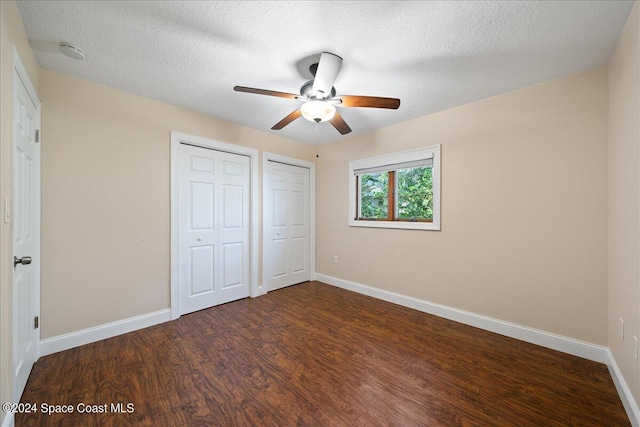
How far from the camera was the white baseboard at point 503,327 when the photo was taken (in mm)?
2018

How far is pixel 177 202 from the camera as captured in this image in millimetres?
2771

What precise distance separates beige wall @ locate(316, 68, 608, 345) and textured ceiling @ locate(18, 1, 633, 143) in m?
0.30

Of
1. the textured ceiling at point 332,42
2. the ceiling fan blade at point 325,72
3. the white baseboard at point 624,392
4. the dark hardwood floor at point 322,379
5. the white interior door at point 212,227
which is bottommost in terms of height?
the dark hardwood floor at point 322,379

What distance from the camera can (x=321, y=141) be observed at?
4.08 m

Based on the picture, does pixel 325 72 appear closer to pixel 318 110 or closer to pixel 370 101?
pixel 318 110

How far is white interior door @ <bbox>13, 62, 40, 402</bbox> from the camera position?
59.7 inches

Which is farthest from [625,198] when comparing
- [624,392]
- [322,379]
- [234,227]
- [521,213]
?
[234,227]

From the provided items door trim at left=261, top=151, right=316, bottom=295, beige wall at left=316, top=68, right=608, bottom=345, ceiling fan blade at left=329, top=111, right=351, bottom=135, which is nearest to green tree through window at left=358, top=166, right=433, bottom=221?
beige wall at left=316, top=68, right=608, bottom=345

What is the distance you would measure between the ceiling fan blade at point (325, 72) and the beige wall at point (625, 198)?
66.3 inches

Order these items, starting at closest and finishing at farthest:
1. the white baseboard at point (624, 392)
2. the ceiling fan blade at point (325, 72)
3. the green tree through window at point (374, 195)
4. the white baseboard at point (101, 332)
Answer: the white baseboard at point (624, 392), the ceiling fan blade at point (325, 72), the white baseboard at point (101, 332), the green tree through window at point (374, 195)

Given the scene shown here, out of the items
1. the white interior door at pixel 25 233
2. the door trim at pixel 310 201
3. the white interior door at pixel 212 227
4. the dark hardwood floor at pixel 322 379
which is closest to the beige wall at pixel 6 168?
the white interior door at pixel 25 233

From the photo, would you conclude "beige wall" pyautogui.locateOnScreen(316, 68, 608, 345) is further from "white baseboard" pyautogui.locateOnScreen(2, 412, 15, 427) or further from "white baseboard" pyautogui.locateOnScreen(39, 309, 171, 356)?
"white baseboard" pyautogui.locateOnScreen(2, 412, 15, 427)

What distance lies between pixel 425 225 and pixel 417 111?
1.34 meters

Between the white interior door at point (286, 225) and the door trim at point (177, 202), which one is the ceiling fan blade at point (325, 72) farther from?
the white interior door at point (286, 225)
